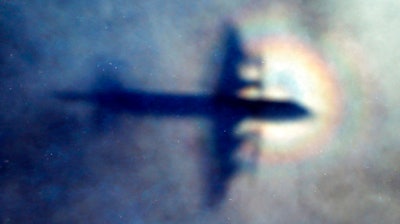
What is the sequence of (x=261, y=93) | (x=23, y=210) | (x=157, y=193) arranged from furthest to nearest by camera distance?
(x=261, y=93)
(x=157, y=193)
(x=23, y=210)

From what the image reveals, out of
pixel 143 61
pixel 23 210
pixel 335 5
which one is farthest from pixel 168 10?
pixel 23 210

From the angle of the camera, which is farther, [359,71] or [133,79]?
[359,71]

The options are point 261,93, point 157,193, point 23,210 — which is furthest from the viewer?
point 261,93

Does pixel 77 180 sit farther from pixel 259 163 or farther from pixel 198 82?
pixel 259 163

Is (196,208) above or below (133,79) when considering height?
below

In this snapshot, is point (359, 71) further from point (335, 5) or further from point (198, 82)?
point (198, 82)

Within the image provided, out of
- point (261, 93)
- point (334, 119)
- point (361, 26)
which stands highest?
point (361, 26)
